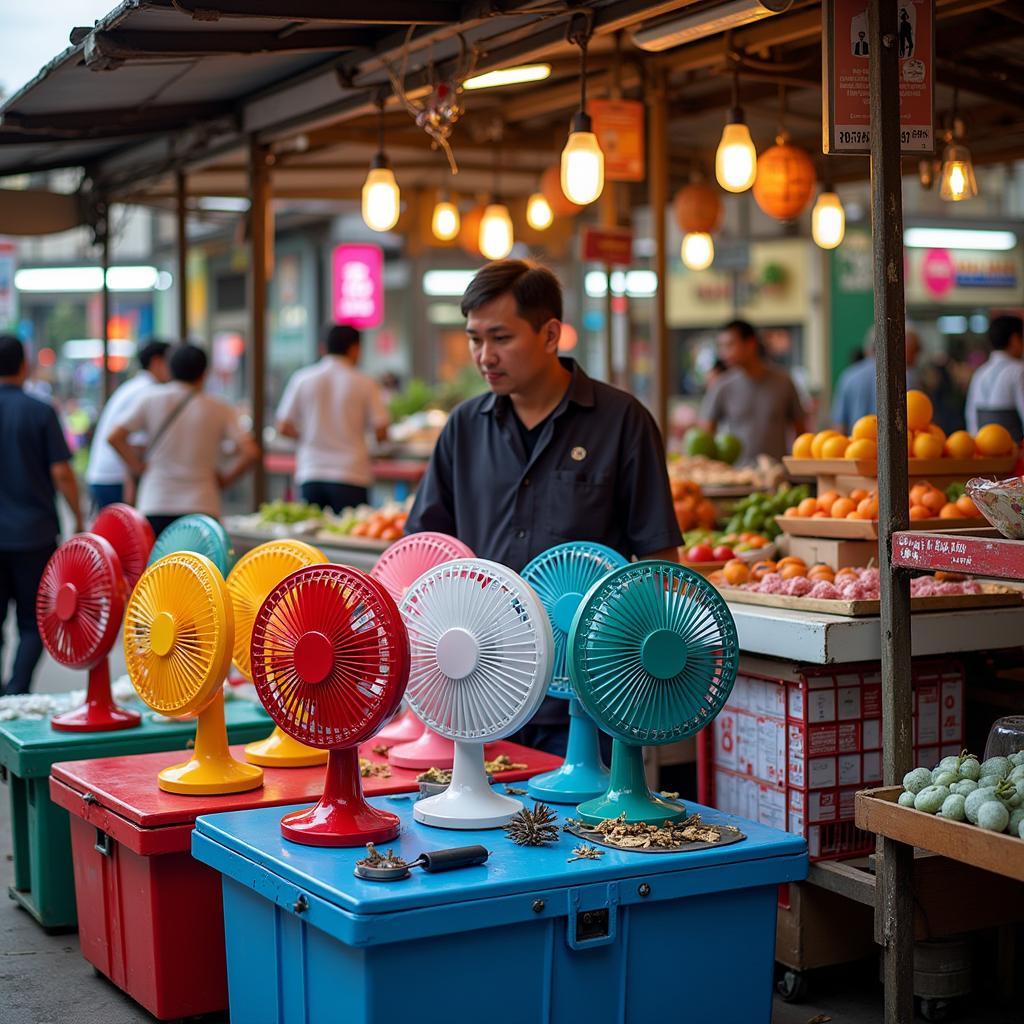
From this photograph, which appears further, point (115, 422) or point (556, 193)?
point (556, 193)

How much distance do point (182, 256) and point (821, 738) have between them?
7.41 m

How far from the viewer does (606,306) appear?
9.36m

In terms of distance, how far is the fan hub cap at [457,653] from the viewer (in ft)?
10.5

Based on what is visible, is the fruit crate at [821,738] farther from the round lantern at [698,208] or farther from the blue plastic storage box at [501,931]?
the round lantern at [698,208]

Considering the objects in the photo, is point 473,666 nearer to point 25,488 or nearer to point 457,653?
point 457,653

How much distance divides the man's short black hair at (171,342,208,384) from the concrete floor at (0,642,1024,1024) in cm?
390

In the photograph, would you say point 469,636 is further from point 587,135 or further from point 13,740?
point 587,135

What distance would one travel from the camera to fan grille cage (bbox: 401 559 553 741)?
3141mm

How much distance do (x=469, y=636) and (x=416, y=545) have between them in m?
0.86

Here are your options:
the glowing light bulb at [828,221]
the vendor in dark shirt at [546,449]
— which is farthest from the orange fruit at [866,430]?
the glowing light bulb at [828,221]

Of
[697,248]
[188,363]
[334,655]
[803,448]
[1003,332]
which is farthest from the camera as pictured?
[1003,332]

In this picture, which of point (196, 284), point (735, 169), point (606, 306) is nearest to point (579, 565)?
point (735, 169)

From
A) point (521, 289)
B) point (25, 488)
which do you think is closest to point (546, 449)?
point (521, 289)

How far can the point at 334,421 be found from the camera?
8898 millimetres
